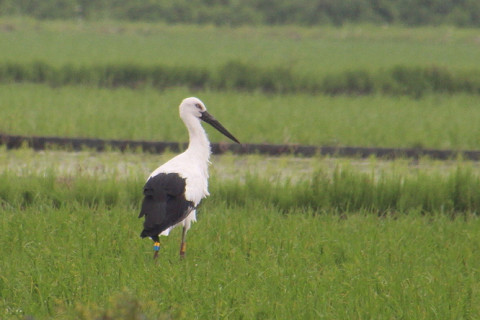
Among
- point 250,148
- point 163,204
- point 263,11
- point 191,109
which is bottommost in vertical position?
point 250,148

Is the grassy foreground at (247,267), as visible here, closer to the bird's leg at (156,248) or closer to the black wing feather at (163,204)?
the bird's leg at (156,248)

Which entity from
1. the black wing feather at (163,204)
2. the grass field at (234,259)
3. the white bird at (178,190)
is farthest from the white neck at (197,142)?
the grass field at (234,259)

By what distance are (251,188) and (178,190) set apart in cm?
232

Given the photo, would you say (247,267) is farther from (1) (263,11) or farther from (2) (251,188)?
(1) (263,11)

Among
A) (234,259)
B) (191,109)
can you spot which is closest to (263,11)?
(191,109)

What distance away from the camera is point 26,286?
456 centimetres

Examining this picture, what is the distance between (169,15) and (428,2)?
10338 mm

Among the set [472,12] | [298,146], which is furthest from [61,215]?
[472,12]

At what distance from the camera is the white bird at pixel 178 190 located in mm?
4746

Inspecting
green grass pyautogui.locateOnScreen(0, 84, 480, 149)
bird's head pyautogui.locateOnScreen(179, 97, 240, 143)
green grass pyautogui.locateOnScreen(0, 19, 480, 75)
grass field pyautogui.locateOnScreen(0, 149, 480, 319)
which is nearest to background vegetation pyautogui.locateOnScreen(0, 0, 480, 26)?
green grass pyautogui.locateOnScreen(0, 19, 480, 75)

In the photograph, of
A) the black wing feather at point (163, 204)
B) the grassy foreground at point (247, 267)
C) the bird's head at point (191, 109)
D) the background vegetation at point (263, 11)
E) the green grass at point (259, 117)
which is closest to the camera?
the grassy foreground at point (247, 267)

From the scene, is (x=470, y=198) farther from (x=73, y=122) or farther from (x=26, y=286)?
(x=73, y=122)

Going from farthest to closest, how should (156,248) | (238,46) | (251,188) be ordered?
(238,46), (251,188), (156,248)

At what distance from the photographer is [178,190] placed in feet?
16.2
